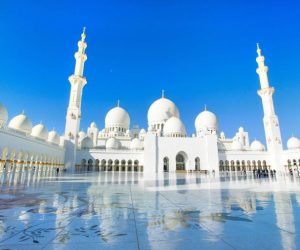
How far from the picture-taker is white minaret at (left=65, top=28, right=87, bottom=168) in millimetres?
28750

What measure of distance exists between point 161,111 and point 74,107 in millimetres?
15226

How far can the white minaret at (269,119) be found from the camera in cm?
3207

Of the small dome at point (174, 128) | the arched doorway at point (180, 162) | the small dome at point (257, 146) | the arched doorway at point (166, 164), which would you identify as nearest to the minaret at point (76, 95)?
the arched doorway at point (166, 164)

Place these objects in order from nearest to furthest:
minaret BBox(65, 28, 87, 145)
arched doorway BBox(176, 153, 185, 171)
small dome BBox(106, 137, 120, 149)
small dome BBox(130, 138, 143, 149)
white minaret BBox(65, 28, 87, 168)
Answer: white minaret BBox(65, 28, 87, 168) < minaret BBox(65, 28, 87, 145) < arched doorway BBox(176, 153, 185, 171) < small dome BBox(106, 137, 120, 149) < small dome BBox(130, 138, 143, 149)

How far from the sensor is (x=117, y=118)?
131ft

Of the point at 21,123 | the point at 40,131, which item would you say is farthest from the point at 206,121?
the point at 21,123

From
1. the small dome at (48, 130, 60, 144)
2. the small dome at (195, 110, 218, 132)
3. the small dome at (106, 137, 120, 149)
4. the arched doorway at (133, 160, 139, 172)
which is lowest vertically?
the arched doorway at (133, 160, 139, 172)

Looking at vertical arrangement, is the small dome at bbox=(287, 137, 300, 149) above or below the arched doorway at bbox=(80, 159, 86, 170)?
above

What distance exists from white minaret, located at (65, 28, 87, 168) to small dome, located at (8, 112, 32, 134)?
15.1 feet

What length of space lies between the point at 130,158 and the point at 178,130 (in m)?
8.70

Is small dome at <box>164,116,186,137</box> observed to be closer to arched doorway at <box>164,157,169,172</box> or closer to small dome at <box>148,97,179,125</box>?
small dome at <box>148,97,179,125</box>

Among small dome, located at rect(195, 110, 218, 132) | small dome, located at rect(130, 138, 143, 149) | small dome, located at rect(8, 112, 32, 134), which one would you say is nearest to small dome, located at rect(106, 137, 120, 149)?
small dome, located at rect(130, 138, 143, 149)

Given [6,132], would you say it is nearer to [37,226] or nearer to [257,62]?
[37,226]

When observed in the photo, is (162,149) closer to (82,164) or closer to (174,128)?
(174,128)
